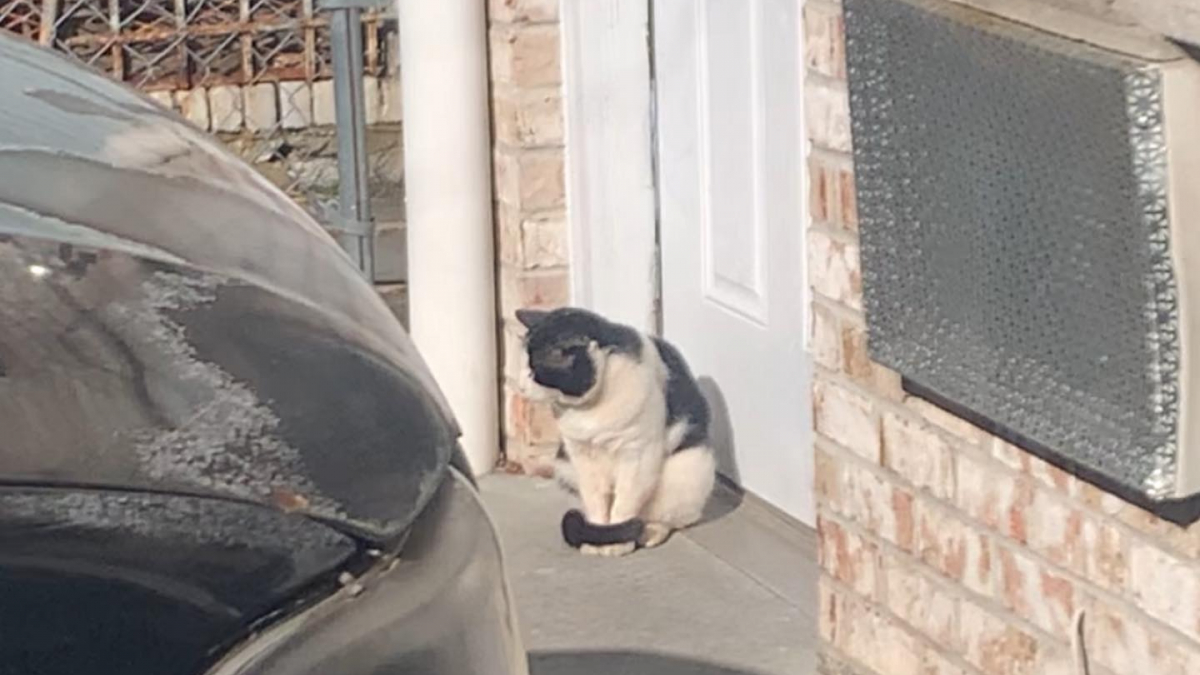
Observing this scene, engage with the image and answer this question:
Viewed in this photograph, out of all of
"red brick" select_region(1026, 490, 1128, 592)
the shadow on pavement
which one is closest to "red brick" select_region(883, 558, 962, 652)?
"red brick" select_region(1026, 490, 1128, 592)

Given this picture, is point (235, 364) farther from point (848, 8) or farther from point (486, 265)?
point (486, 265)

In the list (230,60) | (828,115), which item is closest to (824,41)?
(828,115)

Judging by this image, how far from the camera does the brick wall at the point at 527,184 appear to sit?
509cm

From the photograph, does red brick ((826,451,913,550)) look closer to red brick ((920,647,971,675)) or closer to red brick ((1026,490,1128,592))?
red brick ((920,647,971,675))

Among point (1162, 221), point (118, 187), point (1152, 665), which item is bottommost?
point (1152, 665)

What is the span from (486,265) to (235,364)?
3.78 meters

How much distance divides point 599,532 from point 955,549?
4.90ft

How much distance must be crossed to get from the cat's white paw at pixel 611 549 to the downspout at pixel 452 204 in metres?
0.57

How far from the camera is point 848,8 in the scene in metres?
3.29

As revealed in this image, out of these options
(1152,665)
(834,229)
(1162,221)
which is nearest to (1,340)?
(1162,221)

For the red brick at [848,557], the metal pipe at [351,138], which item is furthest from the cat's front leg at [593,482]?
the red brick at [848,557]

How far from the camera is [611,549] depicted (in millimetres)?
4820

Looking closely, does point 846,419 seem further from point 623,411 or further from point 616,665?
point 623,411

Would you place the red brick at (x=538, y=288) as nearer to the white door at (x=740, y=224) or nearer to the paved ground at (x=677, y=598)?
the white door at (x=740, y=224)
